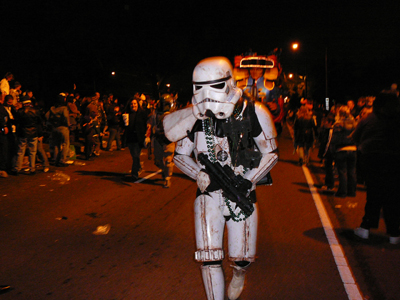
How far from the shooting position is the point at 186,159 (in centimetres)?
336

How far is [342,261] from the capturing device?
16.4 ft

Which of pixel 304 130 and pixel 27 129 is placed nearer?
pixel 27 129

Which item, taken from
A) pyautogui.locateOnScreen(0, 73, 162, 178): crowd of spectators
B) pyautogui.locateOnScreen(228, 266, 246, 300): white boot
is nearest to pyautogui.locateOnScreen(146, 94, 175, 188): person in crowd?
pyautogui.locateOnScreen(0, 73, 162, 178): crowd of spectators

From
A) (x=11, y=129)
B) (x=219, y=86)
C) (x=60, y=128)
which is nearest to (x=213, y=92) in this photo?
(x=219, y=86)

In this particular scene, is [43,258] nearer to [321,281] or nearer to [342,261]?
[321,281]

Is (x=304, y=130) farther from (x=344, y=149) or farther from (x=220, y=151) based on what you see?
(x=220, y=151)

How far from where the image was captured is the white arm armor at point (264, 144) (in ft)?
10.7

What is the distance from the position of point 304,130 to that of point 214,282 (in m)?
10.2

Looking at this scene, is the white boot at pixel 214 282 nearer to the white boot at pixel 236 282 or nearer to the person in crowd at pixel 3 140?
the white boot at pixel 236 282

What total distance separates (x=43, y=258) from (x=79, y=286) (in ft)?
3.47

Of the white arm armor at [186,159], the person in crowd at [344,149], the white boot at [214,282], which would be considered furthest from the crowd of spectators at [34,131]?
the white boot at [214,282]

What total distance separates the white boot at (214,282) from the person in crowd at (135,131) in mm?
7298

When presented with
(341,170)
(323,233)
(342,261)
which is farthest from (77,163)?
(342,261)

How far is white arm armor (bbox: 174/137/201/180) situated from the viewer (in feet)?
10.9
